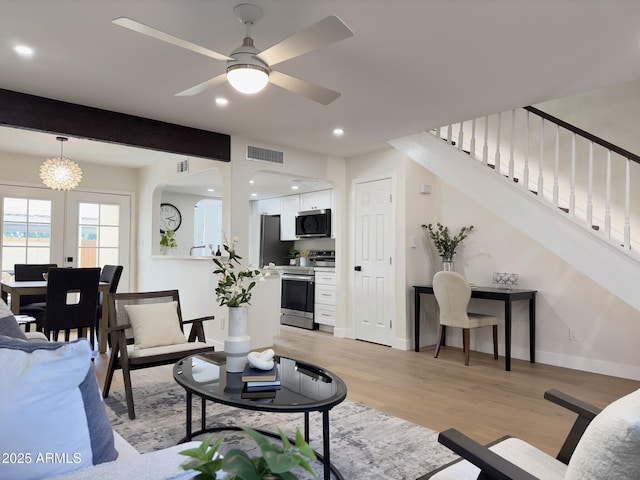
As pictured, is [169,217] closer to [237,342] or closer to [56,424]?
[237,342]

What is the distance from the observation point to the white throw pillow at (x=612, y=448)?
39.4 inches

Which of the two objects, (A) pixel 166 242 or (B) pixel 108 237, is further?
(A) pixel 166 242

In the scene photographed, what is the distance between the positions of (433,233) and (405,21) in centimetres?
342

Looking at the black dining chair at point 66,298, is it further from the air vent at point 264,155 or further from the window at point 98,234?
the window at point 98,234

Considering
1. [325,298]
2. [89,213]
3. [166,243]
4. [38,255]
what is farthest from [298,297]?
[38,255]

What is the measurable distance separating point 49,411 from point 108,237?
645cm

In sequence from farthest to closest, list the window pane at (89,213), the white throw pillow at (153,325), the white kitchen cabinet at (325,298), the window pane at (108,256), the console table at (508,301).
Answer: the window pane at (108,256)
the window pane at (89,213)
the white kitchen cabinet at (325,298)
the console table at (508,301)
the white throw pillow at (153,325)

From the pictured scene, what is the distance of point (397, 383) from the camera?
3.85 metres

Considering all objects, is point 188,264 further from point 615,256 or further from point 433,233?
point 615,256

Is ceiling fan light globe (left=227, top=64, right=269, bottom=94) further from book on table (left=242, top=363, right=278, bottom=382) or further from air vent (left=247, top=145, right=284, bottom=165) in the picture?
air vent (left=247, top=145, right=284, bottom=165)

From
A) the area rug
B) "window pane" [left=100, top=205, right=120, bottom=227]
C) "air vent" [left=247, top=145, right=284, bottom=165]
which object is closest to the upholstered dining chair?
the area rug

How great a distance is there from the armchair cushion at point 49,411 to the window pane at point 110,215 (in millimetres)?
6263

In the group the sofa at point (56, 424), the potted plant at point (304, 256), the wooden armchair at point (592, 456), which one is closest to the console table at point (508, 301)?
the wooden armchair at point (592, 456)

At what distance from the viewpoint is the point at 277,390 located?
215 cm
